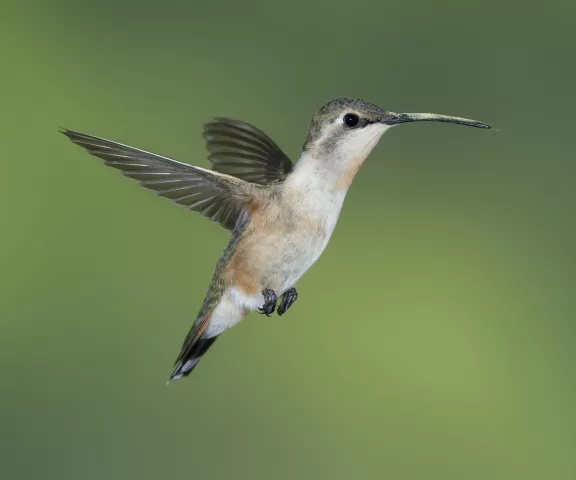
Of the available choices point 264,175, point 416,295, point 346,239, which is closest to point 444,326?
point 416,295

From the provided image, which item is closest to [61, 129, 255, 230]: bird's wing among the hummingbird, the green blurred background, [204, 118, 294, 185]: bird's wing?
the hummingbird

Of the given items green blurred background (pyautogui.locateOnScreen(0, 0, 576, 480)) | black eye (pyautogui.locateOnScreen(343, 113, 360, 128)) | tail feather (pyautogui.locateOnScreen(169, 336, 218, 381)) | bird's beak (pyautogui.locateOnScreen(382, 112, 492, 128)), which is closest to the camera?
bird's beak (pyautogui.locateOnScreen(382, 112, 492, 128))

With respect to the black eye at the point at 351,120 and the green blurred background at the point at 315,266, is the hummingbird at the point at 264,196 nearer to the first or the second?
the black eye at the point at 351,120

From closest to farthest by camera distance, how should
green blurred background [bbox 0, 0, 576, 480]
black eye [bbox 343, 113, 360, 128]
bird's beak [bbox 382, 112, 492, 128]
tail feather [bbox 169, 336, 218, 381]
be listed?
1. bird's beak [bbox 382, 112, 492, 128]
2. black eye [bbox 343, 113, 360, 128]
3. tail feather [bbox 169, 336, 218, 381]
4. green blurred background [bbox 0, 0, 576, 480]

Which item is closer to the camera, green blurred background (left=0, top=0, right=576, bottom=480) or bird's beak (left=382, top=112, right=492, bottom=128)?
bird's beak (left=382, top=112, right=492, bottom=128)

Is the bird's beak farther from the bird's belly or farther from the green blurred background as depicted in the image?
the green blurred background

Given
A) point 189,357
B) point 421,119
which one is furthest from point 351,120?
point 189,357

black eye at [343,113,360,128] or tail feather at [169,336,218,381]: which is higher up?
black eye at [343,113,360,128]

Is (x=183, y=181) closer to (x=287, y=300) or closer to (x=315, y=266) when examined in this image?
(x=287, y=300)
